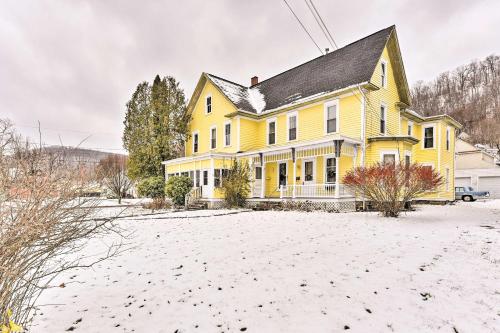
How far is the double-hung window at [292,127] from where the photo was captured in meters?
16.4

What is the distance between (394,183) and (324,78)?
9.42m

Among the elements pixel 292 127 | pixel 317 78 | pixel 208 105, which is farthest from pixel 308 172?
pixel 208 105

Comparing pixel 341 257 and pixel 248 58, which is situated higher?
pixel 248 58

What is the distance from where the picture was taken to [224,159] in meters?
16.8

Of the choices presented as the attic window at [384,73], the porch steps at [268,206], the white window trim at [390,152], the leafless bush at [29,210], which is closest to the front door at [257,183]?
the porch steps at [268,206]

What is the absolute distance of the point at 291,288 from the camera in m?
3.53

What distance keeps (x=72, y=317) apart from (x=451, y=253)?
635 cm

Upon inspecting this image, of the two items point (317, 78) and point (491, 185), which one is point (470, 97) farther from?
point (317, 78)

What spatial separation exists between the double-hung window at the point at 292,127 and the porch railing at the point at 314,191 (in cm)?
342

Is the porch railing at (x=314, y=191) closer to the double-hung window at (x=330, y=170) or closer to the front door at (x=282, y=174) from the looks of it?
the double-hung window at (x=330, y=170)

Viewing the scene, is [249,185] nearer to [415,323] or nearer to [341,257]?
[341,257]

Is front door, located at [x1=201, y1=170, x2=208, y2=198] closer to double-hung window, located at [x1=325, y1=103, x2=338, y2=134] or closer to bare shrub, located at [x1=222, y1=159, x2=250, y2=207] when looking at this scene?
bare shrub, located at [x1=222, y1=159, x2=250, y2=207]

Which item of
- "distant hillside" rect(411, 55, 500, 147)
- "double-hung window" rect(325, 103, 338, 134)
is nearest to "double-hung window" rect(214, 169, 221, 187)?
"double-hung window" rect(325, 103, 338, 134)

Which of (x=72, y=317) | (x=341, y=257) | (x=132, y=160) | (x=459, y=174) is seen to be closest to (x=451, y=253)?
(x=341, y=257)
